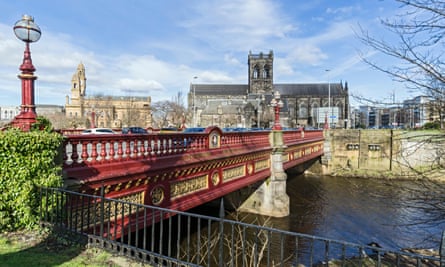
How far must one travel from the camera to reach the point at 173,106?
154ft

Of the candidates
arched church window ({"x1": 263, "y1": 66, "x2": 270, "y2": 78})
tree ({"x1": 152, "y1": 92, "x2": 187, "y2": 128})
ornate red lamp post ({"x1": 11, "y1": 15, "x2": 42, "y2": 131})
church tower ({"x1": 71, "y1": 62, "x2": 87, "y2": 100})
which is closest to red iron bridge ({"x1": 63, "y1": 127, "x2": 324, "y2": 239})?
ornate red lamp post ({"x1": 11, "y1": 15, "x2": 42, "y2": 131})

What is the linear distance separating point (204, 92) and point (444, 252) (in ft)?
282

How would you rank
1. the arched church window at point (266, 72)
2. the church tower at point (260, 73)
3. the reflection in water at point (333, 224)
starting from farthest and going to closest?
the arched church window at point (266, 72), the church tower at point (260, 73), the reflection in water at point (333, 224)

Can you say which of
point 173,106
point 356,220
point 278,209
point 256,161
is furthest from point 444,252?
point 173,106

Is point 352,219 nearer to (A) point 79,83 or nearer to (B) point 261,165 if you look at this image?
(B) point 261,165

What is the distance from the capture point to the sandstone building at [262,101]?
65000 mm

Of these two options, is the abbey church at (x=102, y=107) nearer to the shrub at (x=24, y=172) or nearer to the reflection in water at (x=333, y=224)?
the reflection in water at (x=333, y=224)

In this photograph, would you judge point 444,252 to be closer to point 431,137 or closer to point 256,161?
point 431,137

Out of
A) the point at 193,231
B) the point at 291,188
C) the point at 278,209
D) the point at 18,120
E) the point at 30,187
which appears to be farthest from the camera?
the point at 291,188

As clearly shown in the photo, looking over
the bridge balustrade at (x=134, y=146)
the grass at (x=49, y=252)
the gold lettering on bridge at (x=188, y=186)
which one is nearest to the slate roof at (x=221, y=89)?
the bridge balustrade at (x=134, y=146)

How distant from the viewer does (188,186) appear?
24.3 feet

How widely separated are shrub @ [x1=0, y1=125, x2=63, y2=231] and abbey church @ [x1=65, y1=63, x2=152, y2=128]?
47.4 metres

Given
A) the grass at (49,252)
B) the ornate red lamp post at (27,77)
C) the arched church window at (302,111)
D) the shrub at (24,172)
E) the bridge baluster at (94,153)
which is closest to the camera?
the grass at (49,252)

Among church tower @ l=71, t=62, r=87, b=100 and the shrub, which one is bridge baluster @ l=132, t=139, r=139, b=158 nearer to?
the shrub
